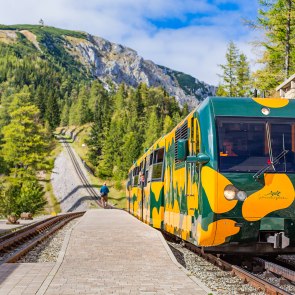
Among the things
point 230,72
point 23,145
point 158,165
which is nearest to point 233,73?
point 230,72

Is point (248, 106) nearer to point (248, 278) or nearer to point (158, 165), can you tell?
point (248, 278)

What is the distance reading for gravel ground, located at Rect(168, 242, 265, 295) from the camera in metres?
8.38

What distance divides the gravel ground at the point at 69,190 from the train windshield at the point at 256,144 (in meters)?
49.7

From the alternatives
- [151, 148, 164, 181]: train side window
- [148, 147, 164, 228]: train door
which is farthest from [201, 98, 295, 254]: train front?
[151, 148, 164, 181]: train side window

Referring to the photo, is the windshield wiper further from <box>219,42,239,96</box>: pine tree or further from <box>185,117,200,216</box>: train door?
<box>219,42,239,96</box>: pine tree

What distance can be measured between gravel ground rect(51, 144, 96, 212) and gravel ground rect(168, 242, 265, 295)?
47.4 metres

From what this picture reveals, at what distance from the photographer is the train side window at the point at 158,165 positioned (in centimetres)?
1674

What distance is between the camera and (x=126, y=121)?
13175cm

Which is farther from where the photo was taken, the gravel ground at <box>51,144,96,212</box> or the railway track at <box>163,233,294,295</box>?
the gravel ground at <box>51,144,96,212</box>

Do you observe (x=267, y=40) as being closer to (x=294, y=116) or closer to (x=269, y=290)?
(x=294, y=116)

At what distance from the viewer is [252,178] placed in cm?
964

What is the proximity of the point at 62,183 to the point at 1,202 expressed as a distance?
33545 millimetres

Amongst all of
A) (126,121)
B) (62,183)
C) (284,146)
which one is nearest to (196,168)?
(284,146)

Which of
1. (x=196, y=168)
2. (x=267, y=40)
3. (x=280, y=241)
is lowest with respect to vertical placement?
(x=280, y=241)
